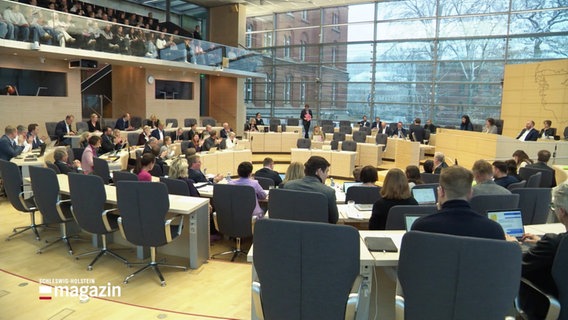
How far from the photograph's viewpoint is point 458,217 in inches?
96.3

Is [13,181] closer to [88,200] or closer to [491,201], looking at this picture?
[88,200]

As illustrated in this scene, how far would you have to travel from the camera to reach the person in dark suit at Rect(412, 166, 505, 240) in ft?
7.88

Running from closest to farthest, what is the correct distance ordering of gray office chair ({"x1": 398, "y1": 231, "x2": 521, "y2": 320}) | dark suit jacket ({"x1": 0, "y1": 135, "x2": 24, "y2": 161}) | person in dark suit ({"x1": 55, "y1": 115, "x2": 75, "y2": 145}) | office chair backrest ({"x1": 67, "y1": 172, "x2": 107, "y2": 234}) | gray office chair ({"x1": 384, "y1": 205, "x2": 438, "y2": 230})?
1. gray office chair ({"x1": 398, "y1": 231, "x2": 521, "y2": 320})
2. gray office chair ({"x1": 384, "y1": 205, "x2": 438, "y2": 230})
3. office chair backrest ({"x1": 67, "y1": 172, "x2": 107, "y2": 234})
4. dark suit jacket ({"x1": 0, "y1": 135, "x2": 24, "y2": 161})
5. person in dark suit ({"x1": 55, "y1": 115, "x2": 75, "y2": 145})

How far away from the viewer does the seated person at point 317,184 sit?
4.18m

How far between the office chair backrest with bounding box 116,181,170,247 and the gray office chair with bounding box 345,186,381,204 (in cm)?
219

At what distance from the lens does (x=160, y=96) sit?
58.3 feet

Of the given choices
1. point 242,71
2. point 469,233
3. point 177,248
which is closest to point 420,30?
point 242,71

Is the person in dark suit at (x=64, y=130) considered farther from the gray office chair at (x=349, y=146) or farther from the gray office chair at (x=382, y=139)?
the gray office chair at (x=382, y=139)

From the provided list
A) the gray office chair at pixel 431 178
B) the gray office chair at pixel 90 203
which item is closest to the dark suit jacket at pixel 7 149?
the gray office chair at pixel 90 203

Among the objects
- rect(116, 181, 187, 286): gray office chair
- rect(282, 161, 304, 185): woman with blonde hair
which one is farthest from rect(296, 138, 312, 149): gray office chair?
rect(116, 181, 187, 286): gray office chair

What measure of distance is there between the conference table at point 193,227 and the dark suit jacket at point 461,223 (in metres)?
2.72

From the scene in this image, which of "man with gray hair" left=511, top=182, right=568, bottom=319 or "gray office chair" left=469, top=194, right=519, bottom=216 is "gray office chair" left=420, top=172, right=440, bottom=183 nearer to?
"gray office chair" left=469, top=194, right=519, bottom=216

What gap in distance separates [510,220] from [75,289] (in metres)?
4.05

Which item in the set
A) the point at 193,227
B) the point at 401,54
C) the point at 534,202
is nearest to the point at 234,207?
the point at 193,227
